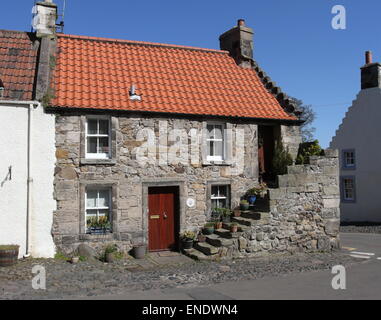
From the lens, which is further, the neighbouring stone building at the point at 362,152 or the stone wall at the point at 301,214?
the neighbouring stone building at the point at 362,152

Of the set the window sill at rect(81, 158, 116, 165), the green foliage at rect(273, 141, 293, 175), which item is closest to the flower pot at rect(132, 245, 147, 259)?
the window sill at rect(81, 158, 116, 165)

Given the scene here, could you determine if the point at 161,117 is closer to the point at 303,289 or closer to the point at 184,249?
the point at 184,249

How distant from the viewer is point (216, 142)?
14.2m

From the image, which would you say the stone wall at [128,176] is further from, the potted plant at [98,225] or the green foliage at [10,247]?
the green foliage at [10,247]

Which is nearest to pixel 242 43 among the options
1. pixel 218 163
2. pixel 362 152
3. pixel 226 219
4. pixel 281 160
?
pixel 281 160

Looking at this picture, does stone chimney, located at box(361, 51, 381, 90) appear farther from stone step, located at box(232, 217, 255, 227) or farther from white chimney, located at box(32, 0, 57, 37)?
white chimney, located at box(32, 0, 57, 37)

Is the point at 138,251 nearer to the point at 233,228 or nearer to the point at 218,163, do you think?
the point at 233,228

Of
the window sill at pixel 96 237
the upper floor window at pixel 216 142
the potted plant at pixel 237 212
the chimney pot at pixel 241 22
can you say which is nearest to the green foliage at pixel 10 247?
the window sill at pixel 96 237

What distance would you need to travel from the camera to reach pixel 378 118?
2277 centimetres

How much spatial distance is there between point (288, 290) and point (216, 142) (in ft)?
21.1

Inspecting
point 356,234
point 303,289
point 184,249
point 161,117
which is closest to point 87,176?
point 161,117

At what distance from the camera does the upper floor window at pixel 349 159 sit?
2410 centimetres

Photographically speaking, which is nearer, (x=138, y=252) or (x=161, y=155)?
(x=138, y=252)
